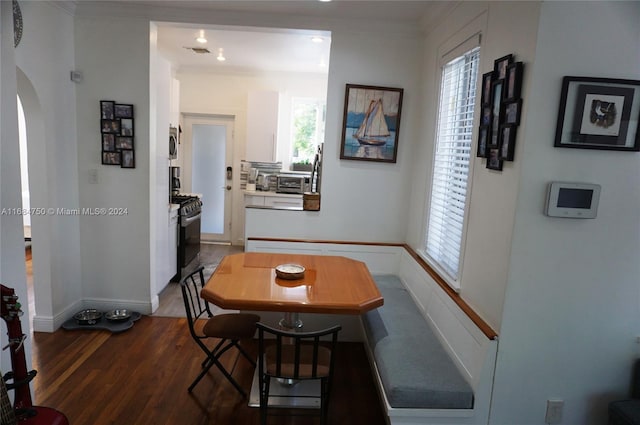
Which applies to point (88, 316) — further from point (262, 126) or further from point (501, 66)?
point (501, 66)

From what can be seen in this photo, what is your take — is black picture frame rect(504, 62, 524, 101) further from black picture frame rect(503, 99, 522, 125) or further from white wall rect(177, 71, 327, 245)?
white wall rect(177, 71, 327, 245)

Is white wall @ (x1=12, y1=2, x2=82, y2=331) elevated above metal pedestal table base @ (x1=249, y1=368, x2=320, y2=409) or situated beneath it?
elevated above

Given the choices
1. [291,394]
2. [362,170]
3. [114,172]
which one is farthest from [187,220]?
[291,394]

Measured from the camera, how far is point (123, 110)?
11.4 feet

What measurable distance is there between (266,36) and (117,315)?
299 cm

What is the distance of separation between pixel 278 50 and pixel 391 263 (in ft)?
9.23

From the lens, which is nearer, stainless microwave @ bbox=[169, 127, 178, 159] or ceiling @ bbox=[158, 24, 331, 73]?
ceiling @ bbox=[158, 24, 331, 73]

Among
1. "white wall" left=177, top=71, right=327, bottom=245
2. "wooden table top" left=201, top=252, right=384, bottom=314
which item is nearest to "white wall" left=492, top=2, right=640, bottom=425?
"wooden table top" left=201, top=252, right=384, bottom=314

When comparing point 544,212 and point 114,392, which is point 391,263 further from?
point 114,392

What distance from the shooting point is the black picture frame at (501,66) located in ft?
6.44

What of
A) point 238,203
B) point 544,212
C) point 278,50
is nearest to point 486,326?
point 544,212

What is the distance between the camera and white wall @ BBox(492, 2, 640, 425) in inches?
69.3

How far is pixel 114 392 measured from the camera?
103 inches

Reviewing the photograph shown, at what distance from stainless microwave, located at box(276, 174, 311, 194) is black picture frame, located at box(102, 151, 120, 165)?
2503 mm
